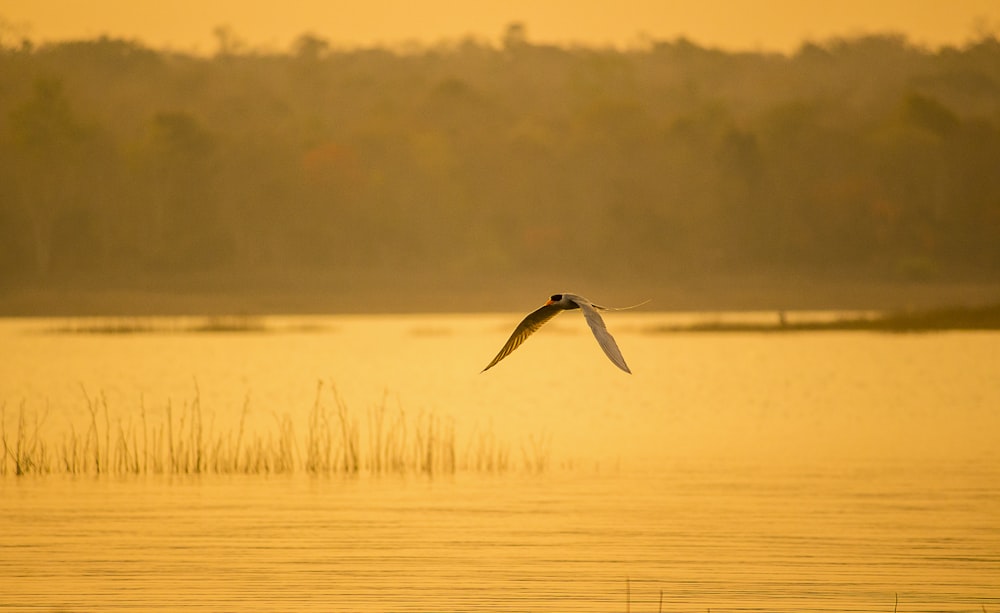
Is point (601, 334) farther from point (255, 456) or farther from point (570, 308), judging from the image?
point (255, 456)

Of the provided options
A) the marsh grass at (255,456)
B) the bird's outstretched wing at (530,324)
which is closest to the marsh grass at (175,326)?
the marsh grass at (255,456)

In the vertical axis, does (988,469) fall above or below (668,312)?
below

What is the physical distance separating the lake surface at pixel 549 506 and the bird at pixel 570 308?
3.20 metres

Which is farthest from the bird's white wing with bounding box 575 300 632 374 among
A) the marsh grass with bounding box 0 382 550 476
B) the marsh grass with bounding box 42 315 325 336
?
the marsh grass with bounding box 42 315 325 336

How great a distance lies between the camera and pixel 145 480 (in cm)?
2273

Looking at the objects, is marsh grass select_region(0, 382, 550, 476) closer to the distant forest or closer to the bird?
the bird

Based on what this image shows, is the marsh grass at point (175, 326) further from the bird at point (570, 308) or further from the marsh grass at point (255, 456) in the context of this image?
the bird at point (570, 308)

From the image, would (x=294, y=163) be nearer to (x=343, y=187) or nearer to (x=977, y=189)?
(x=343, y=187)

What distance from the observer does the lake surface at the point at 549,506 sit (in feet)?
51.0

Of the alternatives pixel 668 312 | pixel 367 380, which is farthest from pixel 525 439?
pixel 668 312

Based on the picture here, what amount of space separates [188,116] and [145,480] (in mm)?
85982

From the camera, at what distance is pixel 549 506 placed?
20.6 m

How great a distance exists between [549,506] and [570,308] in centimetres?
854

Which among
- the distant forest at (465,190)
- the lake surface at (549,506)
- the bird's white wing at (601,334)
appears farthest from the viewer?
the distant forest at (465,190)
